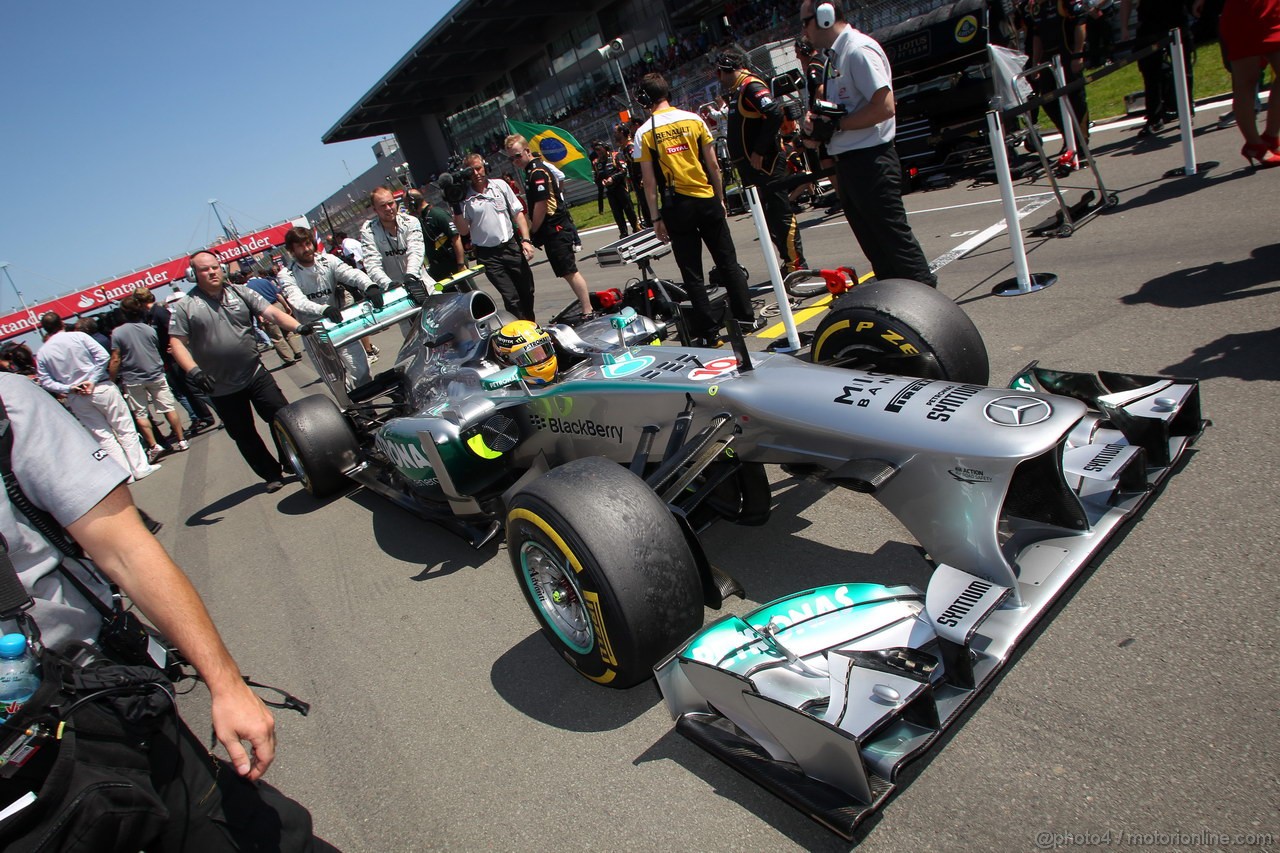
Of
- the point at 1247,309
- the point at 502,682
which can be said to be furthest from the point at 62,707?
the point at 1247,309

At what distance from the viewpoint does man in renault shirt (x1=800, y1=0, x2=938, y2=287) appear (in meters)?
4.66

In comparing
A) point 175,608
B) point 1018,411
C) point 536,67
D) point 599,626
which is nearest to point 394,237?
point 599,626

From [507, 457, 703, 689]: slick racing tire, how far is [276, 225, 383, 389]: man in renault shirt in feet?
14.9

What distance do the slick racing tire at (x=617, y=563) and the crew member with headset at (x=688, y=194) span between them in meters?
3.35

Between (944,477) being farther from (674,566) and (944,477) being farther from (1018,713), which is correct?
(674,566)

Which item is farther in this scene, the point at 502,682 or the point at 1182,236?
the point at 1182,236

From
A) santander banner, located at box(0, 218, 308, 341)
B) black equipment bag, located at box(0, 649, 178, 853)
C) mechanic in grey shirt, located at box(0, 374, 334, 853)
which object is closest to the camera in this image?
black equipment bag, located at box(0, 649, 178, 853)

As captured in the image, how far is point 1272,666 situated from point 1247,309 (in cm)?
298

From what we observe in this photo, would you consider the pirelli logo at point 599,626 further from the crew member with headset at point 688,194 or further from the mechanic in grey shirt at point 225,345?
the mechanic in grey shirt at point 225,345

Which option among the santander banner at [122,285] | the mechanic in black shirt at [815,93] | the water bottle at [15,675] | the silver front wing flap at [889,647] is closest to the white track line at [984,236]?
the mechanic in black shirt at [815,93]

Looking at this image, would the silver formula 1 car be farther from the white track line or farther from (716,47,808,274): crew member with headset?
the white track line

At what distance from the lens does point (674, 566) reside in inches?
105

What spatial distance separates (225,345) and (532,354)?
3.61m

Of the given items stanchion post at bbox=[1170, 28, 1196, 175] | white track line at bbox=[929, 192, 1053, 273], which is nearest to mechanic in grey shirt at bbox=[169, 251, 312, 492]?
white track line at bbox=[929, 192, 1053, 273]
